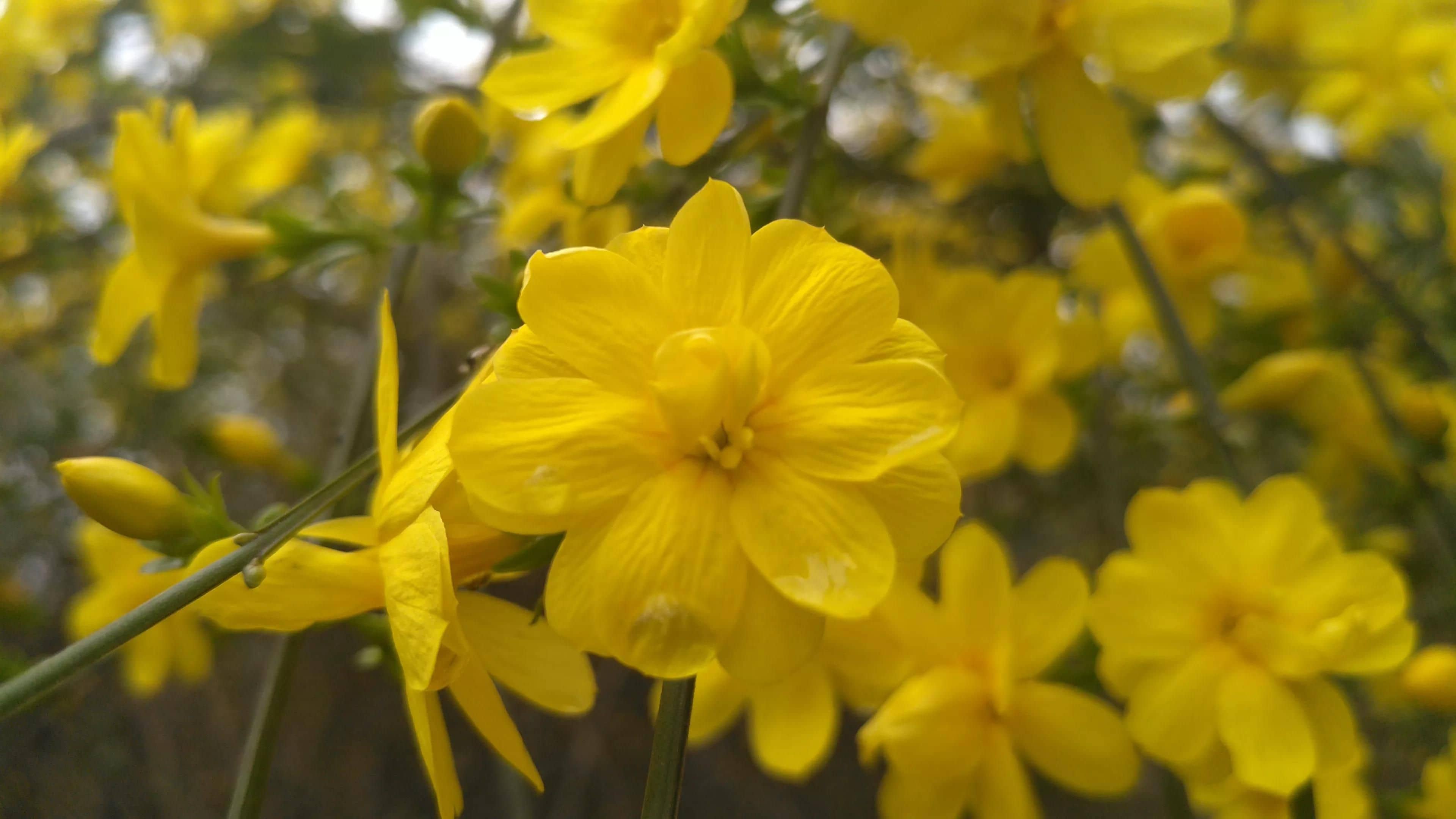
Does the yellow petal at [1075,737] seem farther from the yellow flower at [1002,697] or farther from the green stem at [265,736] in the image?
the green stem at [265,736]

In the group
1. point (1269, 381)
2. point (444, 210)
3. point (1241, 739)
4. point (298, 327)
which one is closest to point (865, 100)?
point (1269, 381)

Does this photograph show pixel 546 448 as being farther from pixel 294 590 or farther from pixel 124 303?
pixel 124 303

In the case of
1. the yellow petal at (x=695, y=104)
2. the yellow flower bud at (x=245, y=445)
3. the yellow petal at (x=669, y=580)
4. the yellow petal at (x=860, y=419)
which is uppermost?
the yellow petal at (x=695, y=104)

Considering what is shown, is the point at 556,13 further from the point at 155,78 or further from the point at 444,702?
the point at 155,78

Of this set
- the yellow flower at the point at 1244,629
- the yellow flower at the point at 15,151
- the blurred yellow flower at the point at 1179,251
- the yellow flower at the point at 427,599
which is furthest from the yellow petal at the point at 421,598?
the yellow flower at the point at 15,151

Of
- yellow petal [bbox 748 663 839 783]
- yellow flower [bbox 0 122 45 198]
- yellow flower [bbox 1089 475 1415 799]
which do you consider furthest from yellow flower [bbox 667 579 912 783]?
yellow flower [bbox 0 122 45 198]

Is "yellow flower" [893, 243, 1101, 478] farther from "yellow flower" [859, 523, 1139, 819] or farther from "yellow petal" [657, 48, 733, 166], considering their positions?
"yellow petal" [657, 48, 733, 166]

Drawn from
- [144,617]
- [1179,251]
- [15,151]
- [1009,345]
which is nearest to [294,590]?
[144,617]
